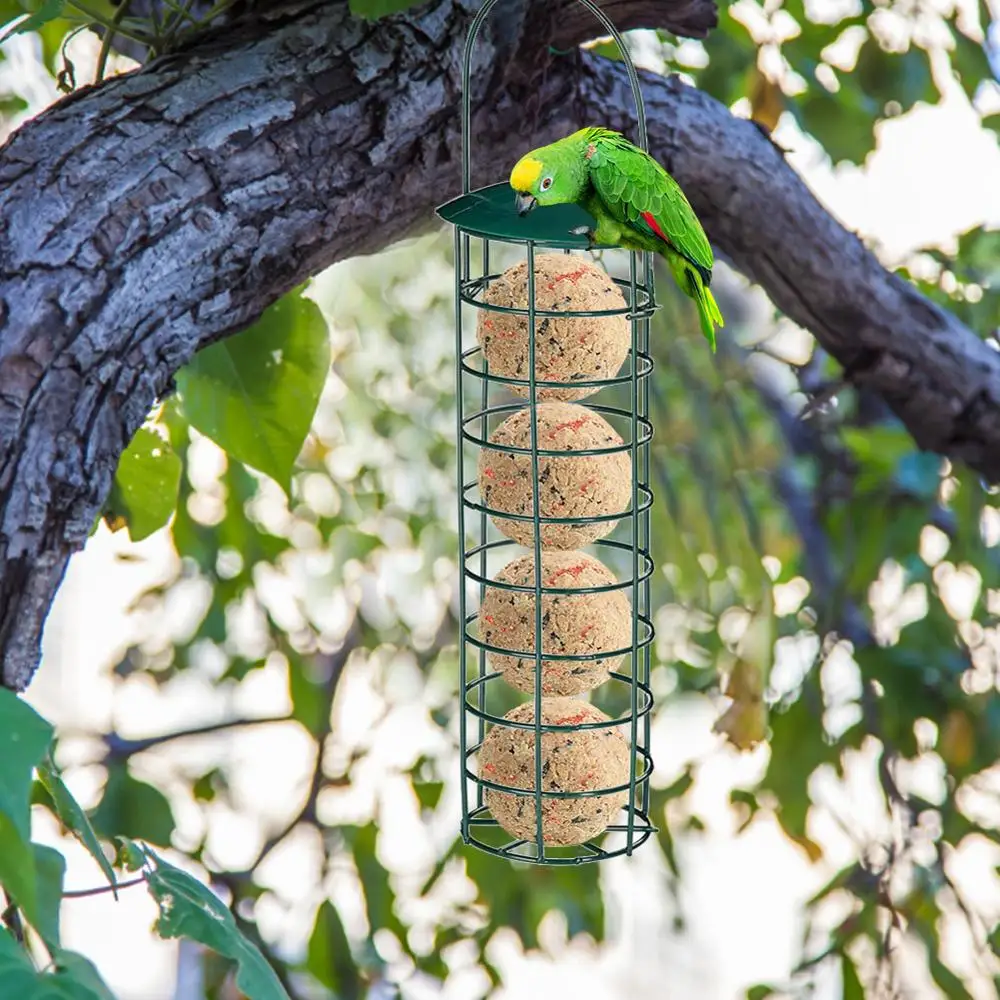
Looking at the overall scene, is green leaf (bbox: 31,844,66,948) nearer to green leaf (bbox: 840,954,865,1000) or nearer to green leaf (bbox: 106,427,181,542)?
green leaf (bbox: 106,427,181,542)

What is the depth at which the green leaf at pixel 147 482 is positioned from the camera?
151cm

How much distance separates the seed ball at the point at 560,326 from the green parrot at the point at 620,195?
2.0 inches

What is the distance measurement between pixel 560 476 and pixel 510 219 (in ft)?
0.78

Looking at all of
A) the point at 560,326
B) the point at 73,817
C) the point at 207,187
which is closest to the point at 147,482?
the point at 207,187

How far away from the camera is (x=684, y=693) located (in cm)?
279

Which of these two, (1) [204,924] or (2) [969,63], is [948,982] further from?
(1) [204,924]

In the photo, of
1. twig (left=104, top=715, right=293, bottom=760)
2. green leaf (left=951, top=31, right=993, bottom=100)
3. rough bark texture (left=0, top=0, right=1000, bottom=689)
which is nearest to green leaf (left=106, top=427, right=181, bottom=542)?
rough bark texture (left=0, top=0, right=1000, bottom=689)

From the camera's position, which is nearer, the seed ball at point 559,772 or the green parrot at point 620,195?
the green parrot at point 620,195

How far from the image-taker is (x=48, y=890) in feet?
2.44

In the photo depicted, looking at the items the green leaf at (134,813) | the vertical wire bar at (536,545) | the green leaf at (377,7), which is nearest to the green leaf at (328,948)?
the green leaf at (134,813)

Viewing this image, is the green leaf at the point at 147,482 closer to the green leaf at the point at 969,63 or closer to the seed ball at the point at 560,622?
the seed ball at the point at 560,622

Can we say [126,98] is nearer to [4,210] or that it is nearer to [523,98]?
[4,210]

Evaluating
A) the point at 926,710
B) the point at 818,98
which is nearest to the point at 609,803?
the point at 926,710

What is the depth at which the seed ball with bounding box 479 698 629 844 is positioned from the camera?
4.24ft
